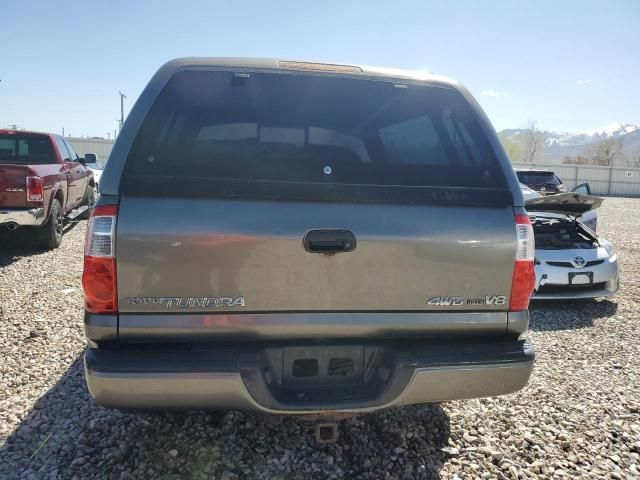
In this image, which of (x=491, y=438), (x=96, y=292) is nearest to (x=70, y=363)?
(x=96, y=292)

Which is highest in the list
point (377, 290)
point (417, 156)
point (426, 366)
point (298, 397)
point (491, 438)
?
point (417, 156)

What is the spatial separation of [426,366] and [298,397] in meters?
0.58

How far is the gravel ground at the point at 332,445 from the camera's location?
2.40 meters

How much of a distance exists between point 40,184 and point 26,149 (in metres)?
2.42

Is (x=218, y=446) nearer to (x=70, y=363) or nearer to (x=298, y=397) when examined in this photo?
(x=298, y=397)

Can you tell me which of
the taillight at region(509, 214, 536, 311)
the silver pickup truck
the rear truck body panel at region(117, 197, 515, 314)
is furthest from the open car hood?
the rear truck body panel at region(117, 197, 515, 314)

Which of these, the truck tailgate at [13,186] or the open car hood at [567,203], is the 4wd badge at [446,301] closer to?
the open car hood at [567,203]

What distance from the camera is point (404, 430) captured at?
9.03ft

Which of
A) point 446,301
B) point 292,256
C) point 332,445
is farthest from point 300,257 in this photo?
point 332,445

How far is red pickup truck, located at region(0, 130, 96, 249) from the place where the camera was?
636 cm

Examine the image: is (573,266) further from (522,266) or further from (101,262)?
(101,262)

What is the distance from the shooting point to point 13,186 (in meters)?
6.34

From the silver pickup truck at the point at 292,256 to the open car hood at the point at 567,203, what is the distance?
367 centimetres

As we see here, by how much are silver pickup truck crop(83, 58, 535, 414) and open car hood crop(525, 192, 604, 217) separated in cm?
367
